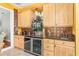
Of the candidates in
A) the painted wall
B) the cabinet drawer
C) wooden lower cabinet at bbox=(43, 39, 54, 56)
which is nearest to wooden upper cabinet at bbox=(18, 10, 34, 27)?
the painted wall

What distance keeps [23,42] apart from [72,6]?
0.90 meters

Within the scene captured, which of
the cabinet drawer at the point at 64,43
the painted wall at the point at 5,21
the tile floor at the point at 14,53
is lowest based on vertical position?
the tile floor at the point at 14,53

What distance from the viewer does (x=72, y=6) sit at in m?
1.94

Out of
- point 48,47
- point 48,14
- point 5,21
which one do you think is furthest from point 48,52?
point 5,21

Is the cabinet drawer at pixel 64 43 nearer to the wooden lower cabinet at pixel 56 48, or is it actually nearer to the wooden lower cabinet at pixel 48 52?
the wooden lower cabinet at pixel 56 48

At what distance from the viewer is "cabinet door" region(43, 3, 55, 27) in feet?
6.49

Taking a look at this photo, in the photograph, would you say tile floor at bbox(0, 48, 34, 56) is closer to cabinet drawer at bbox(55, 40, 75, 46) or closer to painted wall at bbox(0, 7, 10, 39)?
painted wall at bbox(0, 7, 10, 39)

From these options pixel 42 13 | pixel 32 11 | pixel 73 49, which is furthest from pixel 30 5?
pixel 73 49

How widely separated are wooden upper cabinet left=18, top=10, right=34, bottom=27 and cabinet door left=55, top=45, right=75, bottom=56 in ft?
1.82

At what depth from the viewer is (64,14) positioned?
6.42 ft

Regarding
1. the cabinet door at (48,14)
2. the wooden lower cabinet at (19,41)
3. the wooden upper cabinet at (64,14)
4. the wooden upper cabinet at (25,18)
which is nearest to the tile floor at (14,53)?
the wooden lower cabinet at (19,41)

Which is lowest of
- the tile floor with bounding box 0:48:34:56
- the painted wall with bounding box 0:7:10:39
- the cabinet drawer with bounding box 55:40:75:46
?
the tile floor with bounding box 0:48:34:56

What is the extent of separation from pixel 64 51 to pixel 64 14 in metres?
0.54

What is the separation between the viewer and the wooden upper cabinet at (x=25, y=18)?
1.98m
